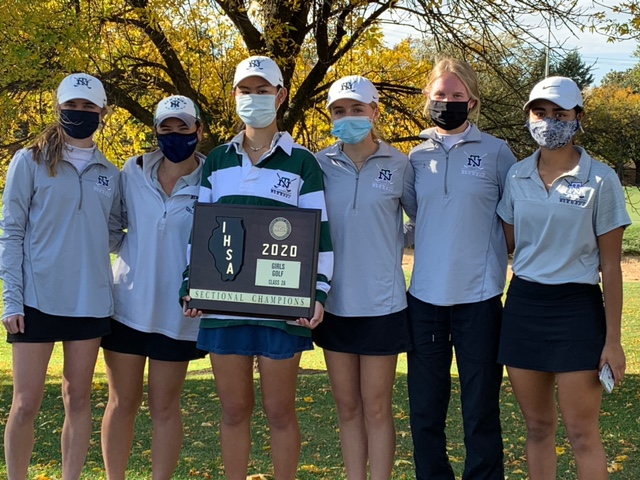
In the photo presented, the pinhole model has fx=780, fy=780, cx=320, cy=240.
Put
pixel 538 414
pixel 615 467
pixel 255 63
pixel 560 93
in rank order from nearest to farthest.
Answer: pixel 560 93, pixel 538 414, pixel 255 63, pixel 615 467

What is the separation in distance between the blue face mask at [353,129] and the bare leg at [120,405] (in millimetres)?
1802

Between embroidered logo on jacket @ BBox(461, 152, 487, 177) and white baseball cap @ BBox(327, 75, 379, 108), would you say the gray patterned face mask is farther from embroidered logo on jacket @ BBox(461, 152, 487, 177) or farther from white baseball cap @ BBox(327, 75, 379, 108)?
white baseball cap @ BBox(327, 75, 379, 108)

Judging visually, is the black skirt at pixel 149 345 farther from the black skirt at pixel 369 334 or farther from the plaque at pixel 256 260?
the black skirt at pixel 369 334

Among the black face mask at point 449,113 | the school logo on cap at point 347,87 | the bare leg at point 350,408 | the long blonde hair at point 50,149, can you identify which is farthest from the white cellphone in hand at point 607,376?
the long blonde hair at point 50,149

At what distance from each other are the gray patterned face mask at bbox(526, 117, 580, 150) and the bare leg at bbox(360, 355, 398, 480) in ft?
4.83

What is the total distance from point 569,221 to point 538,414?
1106mm

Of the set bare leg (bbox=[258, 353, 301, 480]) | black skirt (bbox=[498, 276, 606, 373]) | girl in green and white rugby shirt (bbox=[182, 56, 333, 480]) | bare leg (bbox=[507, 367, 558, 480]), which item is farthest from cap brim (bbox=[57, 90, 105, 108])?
bare leg (bbox=[507, 367, 558, 480])

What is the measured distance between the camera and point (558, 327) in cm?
416

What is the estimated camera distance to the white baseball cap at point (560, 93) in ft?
13.8

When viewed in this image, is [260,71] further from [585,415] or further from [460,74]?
[585,415]

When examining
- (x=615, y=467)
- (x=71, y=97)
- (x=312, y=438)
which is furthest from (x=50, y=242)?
(x=615, y=467)

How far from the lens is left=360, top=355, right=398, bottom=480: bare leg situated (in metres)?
4.47

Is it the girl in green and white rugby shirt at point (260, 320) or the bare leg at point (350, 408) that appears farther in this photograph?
the bare leg at point (350, 408)

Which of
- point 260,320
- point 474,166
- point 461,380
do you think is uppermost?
point 474,166
